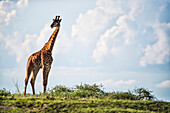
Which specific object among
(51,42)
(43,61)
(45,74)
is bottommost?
(45,74)

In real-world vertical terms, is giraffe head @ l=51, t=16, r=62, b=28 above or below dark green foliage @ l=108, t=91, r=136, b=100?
above

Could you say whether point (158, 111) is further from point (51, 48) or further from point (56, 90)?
point (51, 48)

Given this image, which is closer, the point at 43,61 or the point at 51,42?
the point at 43,61

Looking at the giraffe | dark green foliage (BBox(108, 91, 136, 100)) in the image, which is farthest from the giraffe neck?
dark green foliage (BBox(108, 91, 136, 100))

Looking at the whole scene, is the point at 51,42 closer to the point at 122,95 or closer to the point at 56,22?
the point at 56,22

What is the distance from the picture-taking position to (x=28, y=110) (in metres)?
9.13

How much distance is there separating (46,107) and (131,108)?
3138 millimetres

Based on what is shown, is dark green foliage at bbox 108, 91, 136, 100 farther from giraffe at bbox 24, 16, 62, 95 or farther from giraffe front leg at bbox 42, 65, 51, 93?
giraffe at bbox 24, 16, 62, 95

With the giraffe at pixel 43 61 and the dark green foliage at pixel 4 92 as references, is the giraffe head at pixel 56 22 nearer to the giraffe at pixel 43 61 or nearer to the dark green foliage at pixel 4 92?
the giraffe at pixel 43 61

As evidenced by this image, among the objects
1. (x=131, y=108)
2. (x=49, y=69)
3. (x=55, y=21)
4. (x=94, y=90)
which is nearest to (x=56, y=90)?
(x=49, y=69)

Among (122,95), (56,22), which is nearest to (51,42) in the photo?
(56,22)

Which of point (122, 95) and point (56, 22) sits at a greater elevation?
point (56, 22)

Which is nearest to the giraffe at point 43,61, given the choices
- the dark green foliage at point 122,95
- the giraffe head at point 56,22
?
the giraffe head at point 56,22

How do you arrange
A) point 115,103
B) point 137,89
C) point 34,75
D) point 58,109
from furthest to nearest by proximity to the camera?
point 34,75 < point 137,89 < point 115,103 < point 58,109
